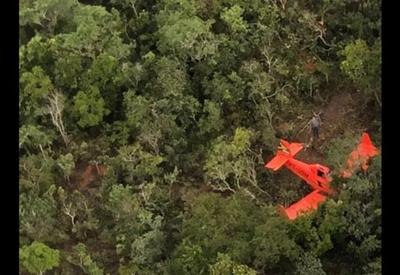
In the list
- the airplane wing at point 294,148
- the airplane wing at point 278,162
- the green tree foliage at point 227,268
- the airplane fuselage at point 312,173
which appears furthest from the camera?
the airplane wing at point 294,148

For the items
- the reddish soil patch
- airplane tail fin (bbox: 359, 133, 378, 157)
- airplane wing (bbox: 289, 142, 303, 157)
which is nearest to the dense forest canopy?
the reddish soil patch

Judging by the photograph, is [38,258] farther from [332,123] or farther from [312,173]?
[332,123]

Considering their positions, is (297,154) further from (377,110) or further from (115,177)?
(115,177)

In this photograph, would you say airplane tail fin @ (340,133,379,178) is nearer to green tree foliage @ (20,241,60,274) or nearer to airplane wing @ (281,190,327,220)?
airplane wing @ (281,190,327,220)

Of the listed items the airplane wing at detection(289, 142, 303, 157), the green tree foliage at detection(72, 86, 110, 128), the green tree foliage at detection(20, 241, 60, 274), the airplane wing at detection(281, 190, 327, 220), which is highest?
the green tree foliage at detection(72, 86, 110, 128)

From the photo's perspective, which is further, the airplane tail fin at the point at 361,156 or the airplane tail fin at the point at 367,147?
the airplane tail fin at the point at 367,147

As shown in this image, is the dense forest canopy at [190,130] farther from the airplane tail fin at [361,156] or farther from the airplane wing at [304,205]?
the airplane wing at [304,205]

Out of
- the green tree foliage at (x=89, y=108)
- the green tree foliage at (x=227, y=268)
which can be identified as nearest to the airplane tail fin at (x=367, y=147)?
the green tree foliage at (x=227, y=268)
